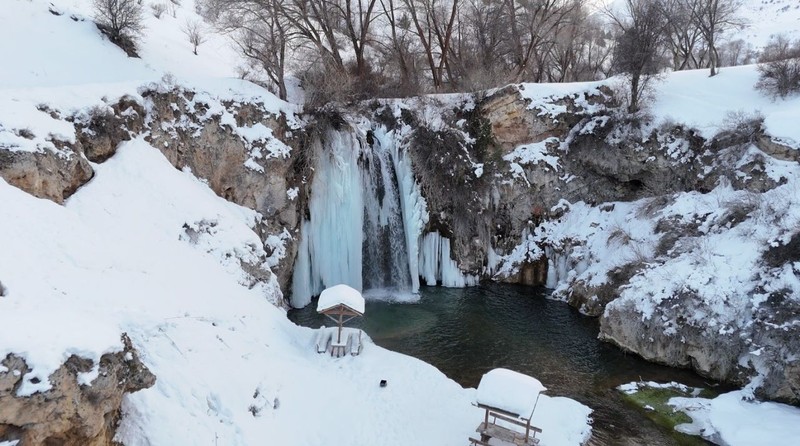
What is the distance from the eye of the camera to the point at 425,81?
25.3m

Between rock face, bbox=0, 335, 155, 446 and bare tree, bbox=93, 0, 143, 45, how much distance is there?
14.7 metres

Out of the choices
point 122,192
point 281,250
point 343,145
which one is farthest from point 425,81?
point 122,192

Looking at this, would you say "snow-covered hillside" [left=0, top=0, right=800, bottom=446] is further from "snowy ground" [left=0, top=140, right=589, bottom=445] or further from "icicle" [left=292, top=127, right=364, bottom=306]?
"icicle" [left=292, top=127, right=364, bottom=306]

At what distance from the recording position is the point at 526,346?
538 inches

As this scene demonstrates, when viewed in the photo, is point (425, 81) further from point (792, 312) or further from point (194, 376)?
point (194, 376)

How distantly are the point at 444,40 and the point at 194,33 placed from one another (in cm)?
1224

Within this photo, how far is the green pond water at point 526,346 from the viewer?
1041 centimetres

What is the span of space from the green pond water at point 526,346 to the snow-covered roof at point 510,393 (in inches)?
88.0

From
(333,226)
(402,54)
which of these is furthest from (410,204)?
(402,54)

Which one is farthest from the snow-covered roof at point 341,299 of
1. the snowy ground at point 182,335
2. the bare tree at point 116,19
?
the bare tree at point 116,19

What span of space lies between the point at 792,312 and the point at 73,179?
16.3 m

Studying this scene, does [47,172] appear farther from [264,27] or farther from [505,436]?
[264,27]

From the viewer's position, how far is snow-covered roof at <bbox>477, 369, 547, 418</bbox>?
7977 mm

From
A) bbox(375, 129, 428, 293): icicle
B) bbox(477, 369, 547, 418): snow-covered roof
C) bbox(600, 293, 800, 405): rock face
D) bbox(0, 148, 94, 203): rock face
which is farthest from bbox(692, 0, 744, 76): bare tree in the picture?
bbox(0, 148, 94, 203): rock face
